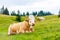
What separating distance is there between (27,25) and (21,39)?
3643 mm

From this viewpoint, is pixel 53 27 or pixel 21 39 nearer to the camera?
pixel 21 39

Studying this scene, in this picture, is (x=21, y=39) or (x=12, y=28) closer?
(x=21, y=39)

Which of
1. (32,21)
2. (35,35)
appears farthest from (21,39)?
(32,21)

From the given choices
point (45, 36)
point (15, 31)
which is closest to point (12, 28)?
point (15, 31)

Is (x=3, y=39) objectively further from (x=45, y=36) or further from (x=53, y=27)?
(x=53, y=27)

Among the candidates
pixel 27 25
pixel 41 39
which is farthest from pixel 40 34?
pixel 27 25

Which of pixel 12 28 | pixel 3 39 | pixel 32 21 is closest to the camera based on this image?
pixel 3 39

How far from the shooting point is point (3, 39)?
57.5ft

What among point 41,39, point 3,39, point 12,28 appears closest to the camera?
point 41,39

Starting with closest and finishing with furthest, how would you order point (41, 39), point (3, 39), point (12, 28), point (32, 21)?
point (41, 39) < point (3, 39) < point (32, 21) < point (12, 28)

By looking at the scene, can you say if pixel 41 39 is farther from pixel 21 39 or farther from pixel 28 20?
pixel 28 20

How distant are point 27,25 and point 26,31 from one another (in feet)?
2.01

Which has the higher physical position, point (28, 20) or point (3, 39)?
point (28, 20)

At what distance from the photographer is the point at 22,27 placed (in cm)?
2023
